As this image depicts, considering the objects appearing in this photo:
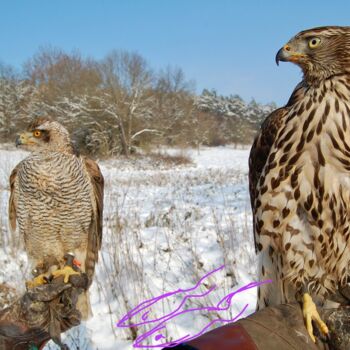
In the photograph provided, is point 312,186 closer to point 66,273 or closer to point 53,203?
point 66,273

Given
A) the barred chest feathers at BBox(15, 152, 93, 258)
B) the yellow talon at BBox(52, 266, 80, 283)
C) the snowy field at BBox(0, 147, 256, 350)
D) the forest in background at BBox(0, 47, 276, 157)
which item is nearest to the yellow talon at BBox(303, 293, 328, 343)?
the snowy field at BBox(0, 147, 256, 350)

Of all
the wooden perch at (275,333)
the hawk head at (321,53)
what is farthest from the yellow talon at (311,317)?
the hawk head at (321,53)

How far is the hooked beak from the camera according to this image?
2.33 m

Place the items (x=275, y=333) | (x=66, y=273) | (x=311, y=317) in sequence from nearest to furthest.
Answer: (x=275, y=333)
(x=311, y=317)
(x=66, y=273)

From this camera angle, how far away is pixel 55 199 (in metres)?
3.58

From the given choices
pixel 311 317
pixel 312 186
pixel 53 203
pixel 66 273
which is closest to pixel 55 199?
pixel 53 203

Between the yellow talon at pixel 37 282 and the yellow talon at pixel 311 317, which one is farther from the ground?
the yellow talon at pixel 311 317

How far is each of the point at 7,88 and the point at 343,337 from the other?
3844cm

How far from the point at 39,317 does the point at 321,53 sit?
236 cm

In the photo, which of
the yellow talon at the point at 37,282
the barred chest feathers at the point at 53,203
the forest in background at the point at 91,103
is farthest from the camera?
the forest in background at the point at 91,103

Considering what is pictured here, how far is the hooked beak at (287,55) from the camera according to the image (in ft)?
7.64

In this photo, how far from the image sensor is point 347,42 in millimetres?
2232

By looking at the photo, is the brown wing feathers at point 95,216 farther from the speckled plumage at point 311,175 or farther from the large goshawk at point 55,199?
the speckled plumage at point 311,175

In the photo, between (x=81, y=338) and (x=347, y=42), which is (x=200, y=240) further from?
(x=347, y=42)
